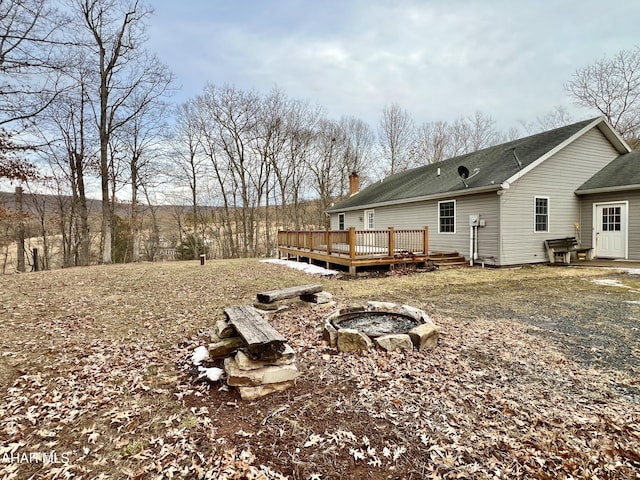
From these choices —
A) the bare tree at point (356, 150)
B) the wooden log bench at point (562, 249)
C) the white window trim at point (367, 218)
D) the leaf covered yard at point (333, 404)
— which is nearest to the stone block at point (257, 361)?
the leaf covered yard at point (333, 404)

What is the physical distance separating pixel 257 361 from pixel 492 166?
12700 millimetres

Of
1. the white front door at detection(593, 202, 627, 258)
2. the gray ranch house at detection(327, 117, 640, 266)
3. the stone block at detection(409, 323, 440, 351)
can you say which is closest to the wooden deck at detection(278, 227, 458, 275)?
the gray ranch house at detection(327, 117, 640, 266)

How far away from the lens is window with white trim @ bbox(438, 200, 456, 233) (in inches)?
500

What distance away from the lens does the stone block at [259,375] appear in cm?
296

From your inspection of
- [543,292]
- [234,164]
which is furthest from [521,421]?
[234,164]

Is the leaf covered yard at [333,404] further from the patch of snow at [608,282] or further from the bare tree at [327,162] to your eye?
the bare tree at [327,162]

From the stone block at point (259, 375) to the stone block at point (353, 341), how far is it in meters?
0.96

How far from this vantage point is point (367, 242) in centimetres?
1099

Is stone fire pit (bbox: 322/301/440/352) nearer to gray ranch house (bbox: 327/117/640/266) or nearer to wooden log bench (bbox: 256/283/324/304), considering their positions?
wooden log bench (bbox: 256/283/324/304)

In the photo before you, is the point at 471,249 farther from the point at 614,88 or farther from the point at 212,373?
the point at 614,88

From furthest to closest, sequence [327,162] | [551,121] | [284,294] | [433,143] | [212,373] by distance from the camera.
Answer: [433,143]
[327,162]
[551,121]
[284,294]
[212,373]

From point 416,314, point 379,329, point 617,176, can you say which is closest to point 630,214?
point 617,176

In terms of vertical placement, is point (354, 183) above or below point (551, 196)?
above

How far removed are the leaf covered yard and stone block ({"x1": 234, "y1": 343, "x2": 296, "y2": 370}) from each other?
11.1 inches
